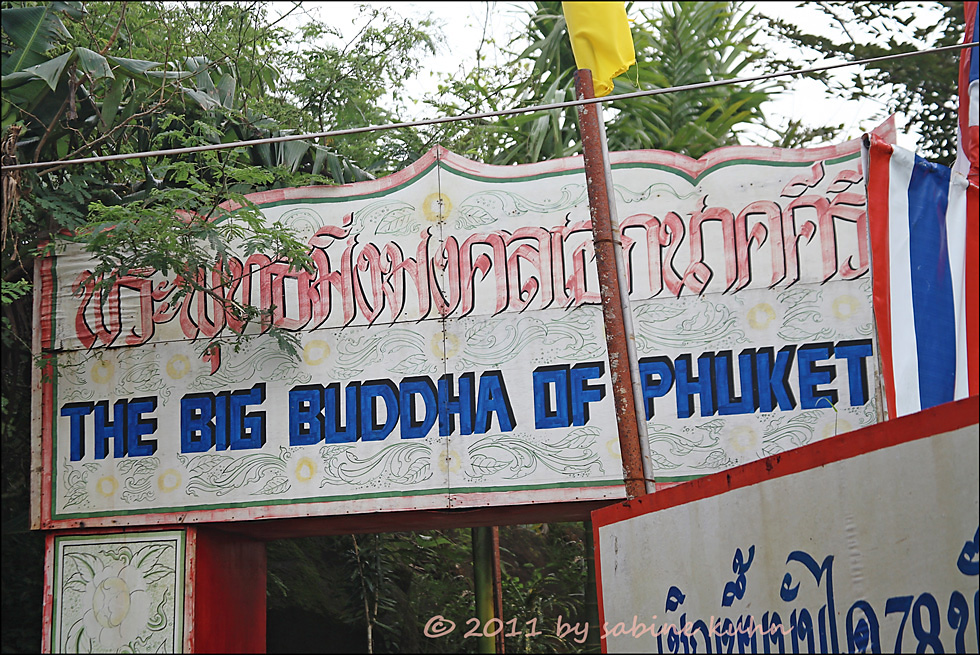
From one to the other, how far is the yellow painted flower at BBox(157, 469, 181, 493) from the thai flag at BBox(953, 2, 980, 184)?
242 inches

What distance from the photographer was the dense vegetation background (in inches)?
344

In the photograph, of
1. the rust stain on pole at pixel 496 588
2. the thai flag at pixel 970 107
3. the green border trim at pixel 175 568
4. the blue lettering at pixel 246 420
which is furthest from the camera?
the rust stain on pole at pixel 496 588

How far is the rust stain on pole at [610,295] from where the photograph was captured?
6566 mm

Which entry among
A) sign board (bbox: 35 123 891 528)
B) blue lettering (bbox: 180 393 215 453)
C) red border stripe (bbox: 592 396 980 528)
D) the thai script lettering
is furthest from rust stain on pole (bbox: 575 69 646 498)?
blue lettering (bbox: 180 393 215 453)

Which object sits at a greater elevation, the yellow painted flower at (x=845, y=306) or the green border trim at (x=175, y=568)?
the yellow painted flower at (x=845, y=306)

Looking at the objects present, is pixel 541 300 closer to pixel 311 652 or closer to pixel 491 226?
pixel 491 226

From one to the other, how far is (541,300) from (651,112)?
13.2 ft

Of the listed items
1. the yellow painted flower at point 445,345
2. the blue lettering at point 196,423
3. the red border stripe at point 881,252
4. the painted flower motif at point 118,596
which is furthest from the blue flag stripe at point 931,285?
the painted flower motif at point 118,596

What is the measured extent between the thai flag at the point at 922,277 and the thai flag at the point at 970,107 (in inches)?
4.6

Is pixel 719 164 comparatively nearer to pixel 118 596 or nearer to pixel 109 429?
pixel 109 429

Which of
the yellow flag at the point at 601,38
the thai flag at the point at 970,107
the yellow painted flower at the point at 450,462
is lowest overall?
the yellow painted flower at the point at 450,462

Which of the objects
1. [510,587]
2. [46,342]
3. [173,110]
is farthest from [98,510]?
[510,587]

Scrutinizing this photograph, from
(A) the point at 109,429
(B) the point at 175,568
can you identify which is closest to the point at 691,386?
(B) the point at 175,568

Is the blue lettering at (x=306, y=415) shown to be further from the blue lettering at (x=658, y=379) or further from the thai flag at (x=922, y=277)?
the thai flag at (x=922, y=277)
